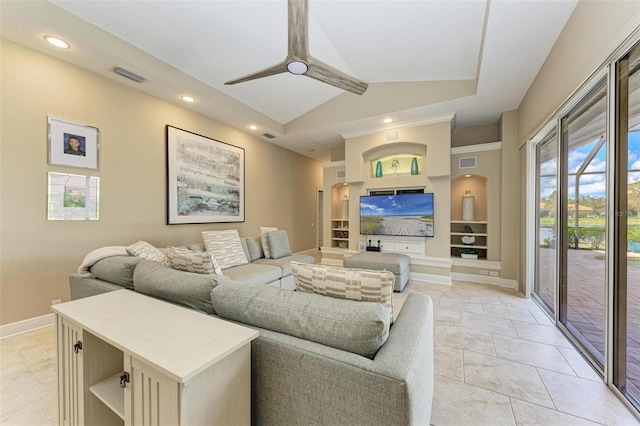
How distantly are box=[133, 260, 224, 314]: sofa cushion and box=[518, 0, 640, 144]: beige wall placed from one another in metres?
3.01

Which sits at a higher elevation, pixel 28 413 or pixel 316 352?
pixel 316 352

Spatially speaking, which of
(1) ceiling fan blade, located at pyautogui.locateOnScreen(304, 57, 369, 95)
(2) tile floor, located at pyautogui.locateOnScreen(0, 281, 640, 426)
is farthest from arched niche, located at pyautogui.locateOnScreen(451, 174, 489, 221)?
(1) ceiling fan blade, located at pyautogui.locateOnScreen(304, 57, 369, 95)

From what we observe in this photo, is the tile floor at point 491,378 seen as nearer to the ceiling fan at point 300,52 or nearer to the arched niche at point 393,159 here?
the ceiling fan at point 300,52

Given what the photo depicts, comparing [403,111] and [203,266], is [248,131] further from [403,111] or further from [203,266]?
[203,266]

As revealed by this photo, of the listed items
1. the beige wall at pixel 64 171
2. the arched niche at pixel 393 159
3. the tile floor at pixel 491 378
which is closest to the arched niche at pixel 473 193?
the arched niche at pixel 393 159

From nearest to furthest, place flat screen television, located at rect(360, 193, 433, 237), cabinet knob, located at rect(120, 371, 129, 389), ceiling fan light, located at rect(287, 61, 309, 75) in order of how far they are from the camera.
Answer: cabinet knob, located at rect(120, 371, 129, 389) → ceiling fan light, located at rect(287, 61, 309, 75) → flat screen television, located at rect(360, 193, 433, 237)

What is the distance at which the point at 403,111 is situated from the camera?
4172mm

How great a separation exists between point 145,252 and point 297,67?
2452mm

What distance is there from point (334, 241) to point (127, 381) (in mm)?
5636

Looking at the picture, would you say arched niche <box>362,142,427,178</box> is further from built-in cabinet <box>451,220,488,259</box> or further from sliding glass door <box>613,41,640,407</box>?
sliding glass door <box>613,41,640,407</box>

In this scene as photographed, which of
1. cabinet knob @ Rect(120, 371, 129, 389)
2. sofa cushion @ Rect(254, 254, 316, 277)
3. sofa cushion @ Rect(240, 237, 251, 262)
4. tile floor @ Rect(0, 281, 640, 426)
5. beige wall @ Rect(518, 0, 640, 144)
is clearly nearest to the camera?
cabinet knob @ Rect(120, 371, 129, 389)

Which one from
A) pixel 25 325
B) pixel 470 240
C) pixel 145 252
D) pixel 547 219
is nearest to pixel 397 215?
pixel 470 240

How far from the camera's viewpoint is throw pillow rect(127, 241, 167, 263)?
257 centimetres

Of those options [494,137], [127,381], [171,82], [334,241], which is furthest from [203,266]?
[494,137]
